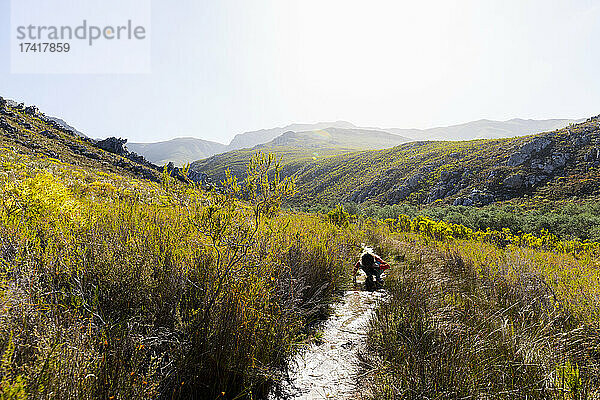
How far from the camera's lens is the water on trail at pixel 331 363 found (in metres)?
2.58

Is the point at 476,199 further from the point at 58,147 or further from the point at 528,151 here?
the point at 58,147

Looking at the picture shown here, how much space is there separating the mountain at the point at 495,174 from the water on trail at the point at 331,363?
135 ft

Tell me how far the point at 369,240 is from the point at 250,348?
33.0 ft

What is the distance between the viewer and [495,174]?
42.6 meters

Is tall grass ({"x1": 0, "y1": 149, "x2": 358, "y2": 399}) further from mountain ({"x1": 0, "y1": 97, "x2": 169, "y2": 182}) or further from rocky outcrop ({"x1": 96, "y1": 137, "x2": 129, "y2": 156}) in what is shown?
rocky outcrop ({"x1": 96, "y1": 137, "x2": 129, "y2": 156})

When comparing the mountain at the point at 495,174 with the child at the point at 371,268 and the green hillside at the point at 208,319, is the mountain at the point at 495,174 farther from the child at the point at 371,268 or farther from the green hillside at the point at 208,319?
the green hillside at the point at 208,319

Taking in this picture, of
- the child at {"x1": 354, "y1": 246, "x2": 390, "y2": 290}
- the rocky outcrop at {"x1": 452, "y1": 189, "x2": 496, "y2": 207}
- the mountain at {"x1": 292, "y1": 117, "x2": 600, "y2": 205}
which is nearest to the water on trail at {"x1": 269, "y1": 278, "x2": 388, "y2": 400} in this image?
the child at {"x1": 354, "y1": 246, "x2": 390, "y2": 290}

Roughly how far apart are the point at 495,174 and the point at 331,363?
50.4 metres

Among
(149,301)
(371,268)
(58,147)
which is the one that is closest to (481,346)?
(149,301)

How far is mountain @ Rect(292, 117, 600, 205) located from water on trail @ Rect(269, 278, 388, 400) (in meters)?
41.3

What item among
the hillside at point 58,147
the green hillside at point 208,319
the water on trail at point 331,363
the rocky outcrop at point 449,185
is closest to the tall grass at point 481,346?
the green hillside at point 208,319

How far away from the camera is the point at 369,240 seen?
39.0 ft

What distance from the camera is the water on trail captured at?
2.58 m

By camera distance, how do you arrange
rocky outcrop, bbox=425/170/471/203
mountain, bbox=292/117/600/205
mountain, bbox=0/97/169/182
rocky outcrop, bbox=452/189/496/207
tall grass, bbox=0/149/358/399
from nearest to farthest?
tall grass, bbox=0/149/358/399 → mountain, bbox=0/97/169/182 → mountain, bbox=292/117/600/205 → rocky outcrop, bbox=452/189/496/207 → rocky outcrop, bbox=425/170/471/203
